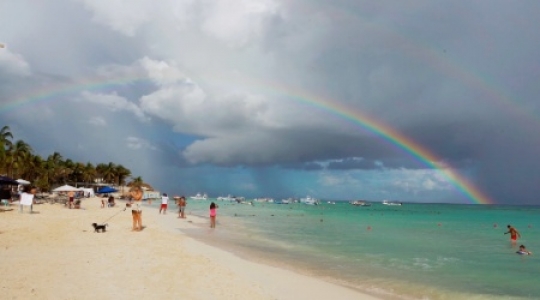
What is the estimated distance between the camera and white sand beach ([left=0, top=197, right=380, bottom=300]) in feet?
27.3

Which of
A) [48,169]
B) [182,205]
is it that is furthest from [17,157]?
[182,205]

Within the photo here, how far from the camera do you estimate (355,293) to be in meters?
10.7

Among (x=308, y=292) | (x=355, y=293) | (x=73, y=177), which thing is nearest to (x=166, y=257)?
(x=308, y=292)

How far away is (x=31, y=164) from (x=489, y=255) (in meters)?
76.7

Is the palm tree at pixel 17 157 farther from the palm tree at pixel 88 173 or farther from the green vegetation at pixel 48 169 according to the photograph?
the palm tree at pixel 88 173

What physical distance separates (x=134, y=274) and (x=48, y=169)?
95197 mm

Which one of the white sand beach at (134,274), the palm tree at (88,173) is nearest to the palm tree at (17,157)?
the palm tree at (88,173)

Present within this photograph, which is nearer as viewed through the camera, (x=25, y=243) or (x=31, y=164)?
(x=25, y=243)

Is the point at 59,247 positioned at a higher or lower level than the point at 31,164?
lower

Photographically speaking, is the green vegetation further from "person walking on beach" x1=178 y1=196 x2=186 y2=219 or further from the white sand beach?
the white sand beach

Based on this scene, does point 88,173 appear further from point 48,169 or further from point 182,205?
point 182,205

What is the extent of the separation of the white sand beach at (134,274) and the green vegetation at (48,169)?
4195 cm

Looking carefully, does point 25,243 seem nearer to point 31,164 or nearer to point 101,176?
point 31,164

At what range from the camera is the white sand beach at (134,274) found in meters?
8.31
